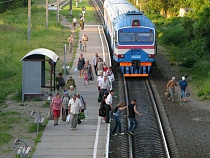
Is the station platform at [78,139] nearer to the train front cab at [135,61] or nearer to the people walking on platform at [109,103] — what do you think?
the people walking on platform at [109,103]

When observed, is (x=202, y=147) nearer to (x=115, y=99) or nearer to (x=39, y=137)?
(x=39, y=137)

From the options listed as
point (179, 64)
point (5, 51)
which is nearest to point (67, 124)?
point (179, 64)

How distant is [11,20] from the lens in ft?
226

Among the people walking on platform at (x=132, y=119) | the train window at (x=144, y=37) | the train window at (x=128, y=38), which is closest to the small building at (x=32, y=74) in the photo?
the train window at (x=128, y=38)

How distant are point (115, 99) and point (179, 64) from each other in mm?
11893

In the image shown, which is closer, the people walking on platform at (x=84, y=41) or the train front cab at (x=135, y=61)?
the train front cab at (x=135, y=61)

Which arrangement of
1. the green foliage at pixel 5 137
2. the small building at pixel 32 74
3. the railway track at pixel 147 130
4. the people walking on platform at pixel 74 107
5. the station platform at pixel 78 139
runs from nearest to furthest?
the station platform at pixel 78 139
the railway track at pixel 147 130
the green foliage at pixel 5 137
the people walking on platform at pixel 74 107
the small building at pixel 32 74

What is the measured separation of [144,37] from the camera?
33.4 metres

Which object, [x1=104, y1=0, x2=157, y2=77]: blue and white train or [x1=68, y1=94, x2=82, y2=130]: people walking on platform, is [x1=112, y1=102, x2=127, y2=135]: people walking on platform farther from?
[x1=104, y1=0, x2=157, y2=77]: blue and white train

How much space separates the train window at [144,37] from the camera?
3338 cm

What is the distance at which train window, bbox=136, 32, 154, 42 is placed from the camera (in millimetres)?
33375

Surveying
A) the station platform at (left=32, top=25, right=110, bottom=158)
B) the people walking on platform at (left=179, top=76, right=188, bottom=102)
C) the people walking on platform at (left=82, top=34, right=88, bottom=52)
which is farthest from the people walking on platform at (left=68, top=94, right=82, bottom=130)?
the people walking on platform at (left=82, top=34, right=88, bottom=52)

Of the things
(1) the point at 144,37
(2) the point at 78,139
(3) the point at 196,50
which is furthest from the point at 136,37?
(2) the point at 78,139

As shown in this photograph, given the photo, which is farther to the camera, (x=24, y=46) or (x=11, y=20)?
(x=11, y=20)
